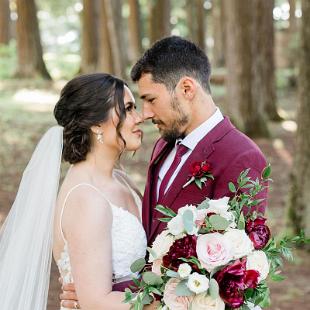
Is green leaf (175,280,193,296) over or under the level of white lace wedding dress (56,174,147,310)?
over

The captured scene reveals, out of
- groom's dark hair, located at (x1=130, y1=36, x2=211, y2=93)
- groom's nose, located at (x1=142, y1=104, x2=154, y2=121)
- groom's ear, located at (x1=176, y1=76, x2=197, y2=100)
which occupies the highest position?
groom's dark hair, located at (x1=130, y1=36, x2=211, y2=93)

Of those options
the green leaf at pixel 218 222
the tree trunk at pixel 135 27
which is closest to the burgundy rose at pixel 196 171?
the green leaf at pixel 218 222

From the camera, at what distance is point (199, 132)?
3551mm

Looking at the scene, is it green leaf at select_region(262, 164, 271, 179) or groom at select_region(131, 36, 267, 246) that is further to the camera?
groom at select_region(131, 36, 267, 246)

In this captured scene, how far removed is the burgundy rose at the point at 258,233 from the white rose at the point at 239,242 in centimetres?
7

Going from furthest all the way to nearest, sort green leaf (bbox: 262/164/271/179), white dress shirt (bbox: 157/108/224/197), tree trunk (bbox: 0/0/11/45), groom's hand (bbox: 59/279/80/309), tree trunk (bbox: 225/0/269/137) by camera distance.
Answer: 1. tree trunk (bbox: 0/0/11/45)
2. tree trunk (bbox: 225/0/269/137)
3. white dress shirt (bbox: 157/108/224/197)
4. groom's hand (bbox: 59/279/80/309)
5. green leaf (bbox: 262/164/271/179)

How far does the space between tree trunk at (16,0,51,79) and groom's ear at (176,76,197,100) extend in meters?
20.0

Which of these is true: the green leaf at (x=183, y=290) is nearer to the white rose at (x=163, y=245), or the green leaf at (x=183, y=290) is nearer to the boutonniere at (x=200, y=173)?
the white rose at (x=163, y=245)

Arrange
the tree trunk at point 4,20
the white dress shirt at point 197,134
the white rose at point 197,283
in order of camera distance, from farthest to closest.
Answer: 1. the tree trunk at point 4,20
2. the white dress shirt at point 197,134
3. the white rose at point 197,283

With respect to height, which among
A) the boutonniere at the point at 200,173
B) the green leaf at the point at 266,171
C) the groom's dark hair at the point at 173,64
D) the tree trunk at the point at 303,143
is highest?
the groom's dark hair at the point at 173,64

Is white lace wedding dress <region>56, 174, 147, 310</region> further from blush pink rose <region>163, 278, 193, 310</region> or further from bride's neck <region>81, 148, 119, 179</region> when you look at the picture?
blush pink rose <region>163, 278, 193, 310</region>

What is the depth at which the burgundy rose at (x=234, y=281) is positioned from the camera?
2.61 metres

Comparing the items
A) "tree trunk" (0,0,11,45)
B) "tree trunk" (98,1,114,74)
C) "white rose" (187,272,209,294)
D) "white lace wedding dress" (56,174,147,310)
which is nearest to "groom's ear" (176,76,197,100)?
"white lace wedding dress" (56,174,147,310)

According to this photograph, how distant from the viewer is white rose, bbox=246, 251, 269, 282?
2682 millimetres
